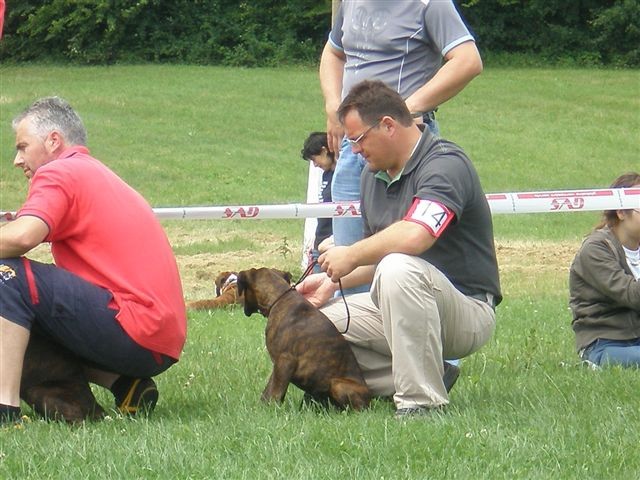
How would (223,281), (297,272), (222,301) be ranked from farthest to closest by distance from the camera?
(297,272) < (223,281) < (222,301)

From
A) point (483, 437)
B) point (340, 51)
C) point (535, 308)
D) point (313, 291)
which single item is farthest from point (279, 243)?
point (483, 437)

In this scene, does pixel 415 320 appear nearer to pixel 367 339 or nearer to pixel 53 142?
pixel 367 339

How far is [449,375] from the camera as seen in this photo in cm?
558

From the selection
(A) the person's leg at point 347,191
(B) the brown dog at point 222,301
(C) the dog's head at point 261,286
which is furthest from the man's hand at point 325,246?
(B) the brown dog at point 222,301

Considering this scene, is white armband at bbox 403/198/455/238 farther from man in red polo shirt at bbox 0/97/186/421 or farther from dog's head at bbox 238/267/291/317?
man in red polo shirt at bbox 0/97/186/421

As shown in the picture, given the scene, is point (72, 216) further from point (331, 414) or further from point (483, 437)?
point (483, 437)

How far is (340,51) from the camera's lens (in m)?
6.93

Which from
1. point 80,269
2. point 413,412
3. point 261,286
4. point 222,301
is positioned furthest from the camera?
point 222,301

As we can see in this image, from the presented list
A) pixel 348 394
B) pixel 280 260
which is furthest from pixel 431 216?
pixel 280 260

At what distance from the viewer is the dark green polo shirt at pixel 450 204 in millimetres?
5078

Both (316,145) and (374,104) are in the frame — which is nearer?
(374,104)

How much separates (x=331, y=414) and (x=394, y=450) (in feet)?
2.57

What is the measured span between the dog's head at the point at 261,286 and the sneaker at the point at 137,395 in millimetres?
585

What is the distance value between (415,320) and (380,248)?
33cm
